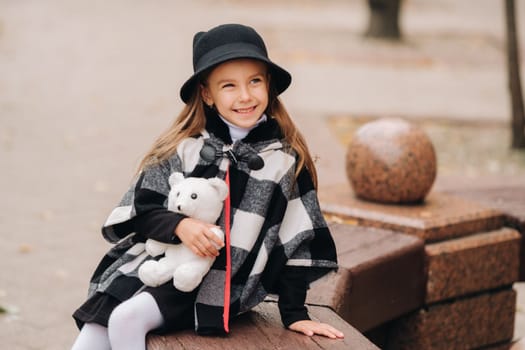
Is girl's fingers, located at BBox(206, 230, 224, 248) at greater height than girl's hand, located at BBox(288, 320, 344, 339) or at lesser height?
greater

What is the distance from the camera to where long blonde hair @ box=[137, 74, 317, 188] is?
273 cm

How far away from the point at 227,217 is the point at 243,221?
63mm

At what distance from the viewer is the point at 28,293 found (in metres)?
4.56

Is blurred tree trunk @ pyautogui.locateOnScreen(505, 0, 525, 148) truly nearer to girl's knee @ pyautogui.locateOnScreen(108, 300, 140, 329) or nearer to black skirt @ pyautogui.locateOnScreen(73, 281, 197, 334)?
black skirt @ pyautogui.locateOnScreen(73, 281, 197, 334)

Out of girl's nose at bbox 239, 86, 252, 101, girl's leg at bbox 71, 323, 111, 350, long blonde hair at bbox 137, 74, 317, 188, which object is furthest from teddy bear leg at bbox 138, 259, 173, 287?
girl's nose at bbox 239, 86, 252, 101

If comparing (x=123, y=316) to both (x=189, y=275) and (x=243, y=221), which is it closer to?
(x=189, y=275)

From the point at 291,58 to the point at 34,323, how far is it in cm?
892

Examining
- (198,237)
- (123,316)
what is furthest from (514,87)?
(123,316)

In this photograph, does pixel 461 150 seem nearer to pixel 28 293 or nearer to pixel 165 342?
pixel 28 293

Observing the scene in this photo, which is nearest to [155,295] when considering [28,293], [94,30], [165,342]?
[165,342]

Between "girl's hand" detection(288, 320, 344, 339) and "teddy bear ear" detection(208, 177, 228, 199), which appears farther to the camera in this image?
"girl's hand" detection(288, 320, 344, 339)

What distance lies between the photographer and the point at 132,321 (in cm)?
253

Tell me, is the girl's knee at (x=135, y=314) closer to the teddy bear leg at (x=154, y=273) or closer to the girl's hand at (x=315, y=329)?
the teddy bear leg at (x=154, y=273)

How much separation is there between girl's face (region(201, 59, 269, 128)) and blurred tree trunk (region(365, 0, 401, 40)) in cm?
1229
